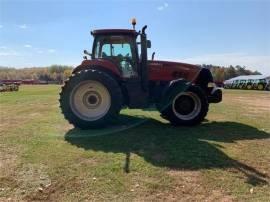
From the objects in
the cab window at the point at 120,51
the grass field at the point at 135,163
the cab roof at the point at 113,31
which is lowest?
the grass field at the point at 135,163

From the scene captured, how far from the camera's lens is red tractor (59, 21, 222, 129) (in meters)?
8.82

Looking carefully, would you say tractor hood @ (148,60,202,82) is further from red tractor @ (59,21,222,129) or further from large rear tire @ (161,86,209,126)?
large rear tire @ (161,86,209,126)

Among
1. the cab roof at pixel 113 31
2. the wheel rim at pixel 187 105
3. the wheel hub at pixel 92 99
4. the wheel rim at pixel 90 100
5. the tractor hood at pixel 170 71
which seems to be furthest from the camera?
the tractor hood at pixel 170 71

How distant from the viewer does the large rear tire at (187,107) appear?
9.19 meters

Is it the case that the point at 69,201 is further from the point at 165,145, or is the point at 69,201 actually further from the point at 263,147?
the point at 263,147

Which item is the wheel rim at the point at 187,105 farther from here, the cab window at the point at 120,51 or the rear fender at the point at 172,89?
the cab window at the point at 120,51

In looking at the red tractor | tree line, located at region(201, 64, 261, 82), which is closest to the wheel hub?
the red tractor

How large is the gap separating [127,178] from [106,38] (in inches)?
208

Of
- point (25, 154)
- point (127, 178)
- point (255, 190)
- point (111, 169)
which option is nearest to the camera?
point (255, 190)

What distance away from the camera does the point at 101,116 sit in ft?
29.2

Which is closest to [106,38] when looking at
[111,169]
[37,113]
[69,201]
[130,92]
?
[130,92]

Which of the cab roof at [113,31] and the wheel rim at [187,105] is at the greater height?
the cab roof at [113,31]

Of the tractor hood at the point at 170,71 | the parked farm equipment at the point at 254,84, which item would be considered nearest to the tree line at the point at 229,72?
the parked farm equipment at the point at 254,84

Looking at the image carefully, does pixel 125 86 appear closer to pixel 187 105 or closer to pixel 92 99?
pixel 92 99
